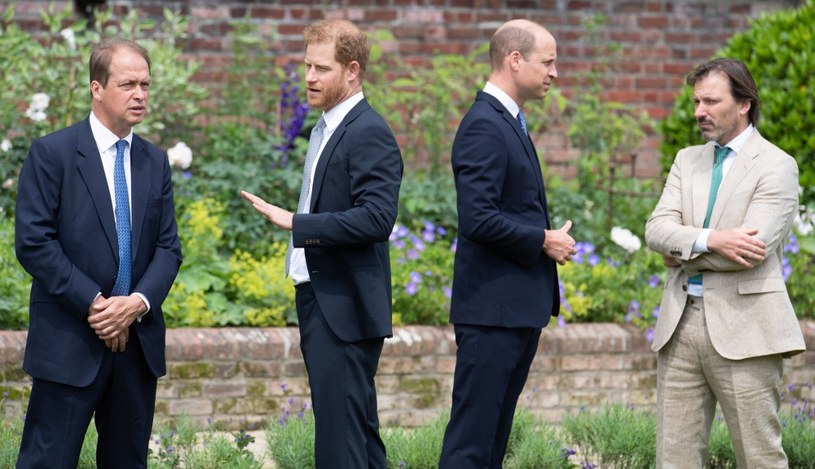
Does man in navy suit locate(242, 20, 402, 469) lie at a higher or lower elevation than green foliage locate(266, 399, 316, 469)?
higher

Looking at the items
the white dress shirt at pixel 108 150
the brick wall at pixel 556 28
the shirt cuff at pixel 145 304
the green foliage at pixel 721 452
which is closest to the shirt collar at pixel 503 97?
the white dress shirt at pixel 108 150

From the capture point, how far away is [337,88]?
14.6 feet

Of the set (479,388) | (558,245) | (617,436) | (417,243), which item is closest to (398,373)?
(417,243)

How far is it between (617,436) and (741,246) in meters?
1.29

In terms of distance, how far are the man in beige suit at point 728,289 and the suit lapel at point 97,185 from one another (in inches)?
81.5

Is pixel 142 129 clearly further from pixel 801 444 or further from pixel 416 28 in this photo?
pixel 801 444

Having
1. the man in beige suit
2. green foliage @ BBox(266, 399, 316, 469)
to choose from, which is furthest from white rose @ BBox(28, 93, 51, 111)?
the man in beige suit

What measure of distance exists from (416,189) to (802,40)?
8.65 feet

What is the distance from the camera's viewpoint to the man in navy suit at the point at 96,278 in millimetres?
4168

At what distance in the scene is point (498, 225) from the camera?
4.48 m

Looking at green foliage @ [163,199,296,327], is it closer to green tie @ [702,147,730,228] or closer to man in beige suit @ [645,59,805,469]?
man in beige suit @ [645,59,805,469]

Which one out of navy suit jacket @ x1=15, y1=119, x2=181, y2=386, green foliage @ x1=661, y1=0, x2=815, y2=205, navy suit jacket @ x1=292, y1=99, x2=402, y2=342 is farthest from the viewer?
green foliage @ x1=661, y1=0, x2=815, y2=205

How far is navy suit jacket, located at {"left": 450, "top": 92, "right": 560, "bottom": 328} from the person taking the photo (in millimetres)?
4516

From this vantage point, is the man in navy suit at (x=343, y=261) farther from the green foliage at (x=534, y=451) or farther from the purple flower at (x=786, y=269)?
the purple flower at (x=786, y=269)
